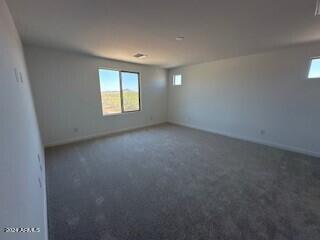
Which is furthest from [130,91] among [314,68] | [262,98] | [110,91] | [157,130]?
[314,68]

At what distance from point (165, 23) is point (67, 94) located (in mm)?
3113

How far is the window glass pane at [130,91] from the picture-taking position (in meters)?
5.16

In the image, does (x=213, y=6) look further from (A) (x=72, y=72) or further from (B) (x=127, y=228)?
(A) (x=72, y=72)

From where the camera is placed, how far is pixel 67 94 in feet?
13.0

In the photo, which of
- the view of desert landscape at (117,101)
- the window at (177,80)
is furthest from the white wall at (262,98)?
the view of desert landscape at (117,101)

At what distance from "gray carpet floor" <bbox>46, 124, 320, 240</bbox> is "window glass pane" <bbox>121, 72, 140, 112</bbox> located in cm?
214

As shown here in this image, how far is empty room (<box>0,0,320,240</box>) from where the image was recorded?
1.51m

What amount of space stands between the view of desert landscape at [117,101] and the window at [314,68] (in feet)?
15.2

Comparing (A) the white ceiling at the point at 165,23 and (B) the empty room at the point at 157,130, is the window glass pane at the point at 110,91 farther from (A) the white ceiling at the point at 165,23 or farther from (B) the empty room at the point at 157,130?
(A) the white ceiling at the point at 165,23

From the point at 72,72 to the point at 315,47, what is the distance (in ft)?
18.0

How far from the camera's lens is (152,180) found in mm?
2400

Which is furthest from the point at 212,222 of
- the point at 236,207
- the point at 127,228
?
the point at 127,228

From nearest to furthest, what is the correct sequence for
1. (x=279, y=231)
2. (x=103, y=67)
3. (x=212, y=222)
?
(x=279, y=231), (x=212, y=222), (x=103, y=67)

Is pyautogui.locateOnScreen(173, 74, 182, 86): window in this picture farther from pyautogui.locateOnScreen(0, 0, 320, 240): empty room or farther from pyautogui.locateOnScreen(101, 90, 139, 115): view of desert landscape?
pyautogui.locateOnScreen(101, 90, 139, 115): view of desert landscape
